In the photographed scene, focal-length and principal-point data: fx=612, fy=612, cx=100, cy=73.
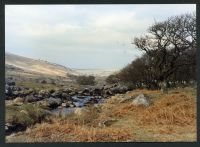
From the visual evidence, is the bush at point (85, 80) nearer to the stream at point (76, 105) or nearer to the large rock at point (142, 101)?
the stream at point (76, 105)

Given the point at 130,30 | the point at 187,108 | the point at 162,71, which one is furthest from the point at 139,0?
the point at 187,108

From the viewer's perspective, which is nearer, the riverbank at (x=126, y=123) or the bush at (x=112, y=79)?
the riverbank at (x=126, y=123)

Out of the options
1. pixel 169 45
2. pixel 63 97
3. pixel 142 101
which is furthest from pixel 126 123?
pixel 169 45

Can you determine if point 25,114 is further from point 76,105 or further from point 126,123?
point 126,123

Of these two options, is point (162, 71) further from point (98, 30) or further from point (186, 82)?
point (98, 30)

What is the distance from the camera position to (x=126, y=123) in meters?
8.74

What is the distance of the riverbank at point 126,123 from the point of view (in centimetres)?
867

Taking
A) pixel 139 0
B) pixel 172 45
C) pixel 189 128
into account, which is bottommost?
pixel 189 128

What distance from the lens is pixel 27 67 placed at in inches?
343

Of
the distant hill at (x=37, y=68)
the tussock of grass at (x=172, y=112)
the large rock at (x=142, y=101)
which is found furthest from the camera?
the large rock at (x=142, y=101)

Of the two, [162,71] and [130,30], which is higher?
[130,30]

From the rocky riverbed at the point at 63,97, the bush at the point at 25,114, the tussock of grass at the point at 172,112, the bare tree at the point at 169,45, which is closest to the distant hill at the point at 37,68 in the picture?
the rocky riverbed at the point at 63,97

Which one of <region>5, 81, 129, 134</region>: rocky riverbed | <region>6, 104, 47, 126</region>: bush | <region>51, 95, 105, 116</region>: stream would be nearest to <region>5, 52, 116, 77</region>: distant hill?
<region>5, 81, 129, 134</region>: rocky riverbed

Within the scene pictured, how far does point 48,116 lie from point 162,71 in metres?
1.77
